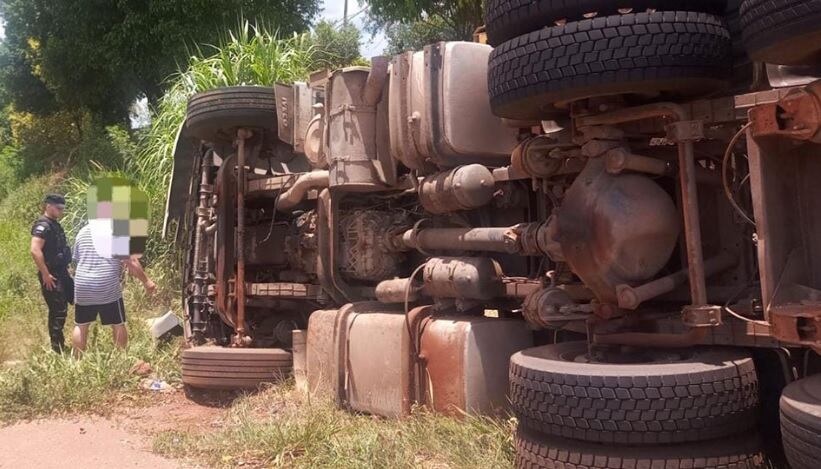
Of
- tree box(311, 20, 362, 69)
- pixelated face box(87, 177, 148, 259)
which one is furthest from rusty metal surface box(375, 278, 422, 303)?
tree box(311, 20, 362, 69)

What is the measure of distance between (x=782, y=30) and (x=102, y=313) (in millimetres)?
6177

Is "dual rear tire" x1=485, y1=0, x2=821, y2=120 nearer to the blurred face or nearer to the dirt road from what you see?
the dirt road

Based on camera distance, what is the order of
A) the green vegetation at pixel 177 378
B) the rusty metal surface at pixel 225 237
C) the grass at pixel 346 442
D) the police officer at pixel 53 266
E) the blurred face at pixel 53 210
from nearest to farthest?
the grass at pixel 346 442
the green vegetation at pixel 177 378
the rusty metal surface at pixel 225 237
the police officer at pixel 53 266
the blurred face at pixel 53 210

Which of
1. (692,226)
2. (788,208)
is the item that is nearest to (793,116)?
(788,208)

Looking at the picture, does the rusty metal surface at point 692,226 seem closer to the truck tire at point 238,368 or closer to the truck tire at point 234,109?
the truck tire at point 238,368

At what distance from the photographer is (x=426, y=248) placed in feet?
17.2

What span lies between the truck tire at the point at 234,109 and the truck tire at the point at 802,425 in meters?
4.67

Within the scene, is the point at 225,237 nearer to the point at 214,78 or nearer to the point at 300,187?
the point at 300,187

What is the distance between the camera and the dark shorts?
7297 millimetres

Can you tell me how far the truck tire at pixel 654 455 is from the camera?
3199mm

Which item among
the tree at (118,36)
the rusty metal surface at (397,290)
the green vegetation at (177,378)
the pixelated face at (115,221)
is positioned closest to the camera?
the green vegetation at (177,378)

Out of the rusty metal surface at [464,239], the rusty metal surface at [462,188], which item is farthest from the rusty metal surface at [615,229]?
the rusty metal surface at [462,188]

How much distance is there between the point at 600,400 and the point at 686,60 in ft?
4.59

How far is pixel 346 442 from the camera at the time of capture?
4.38 m
